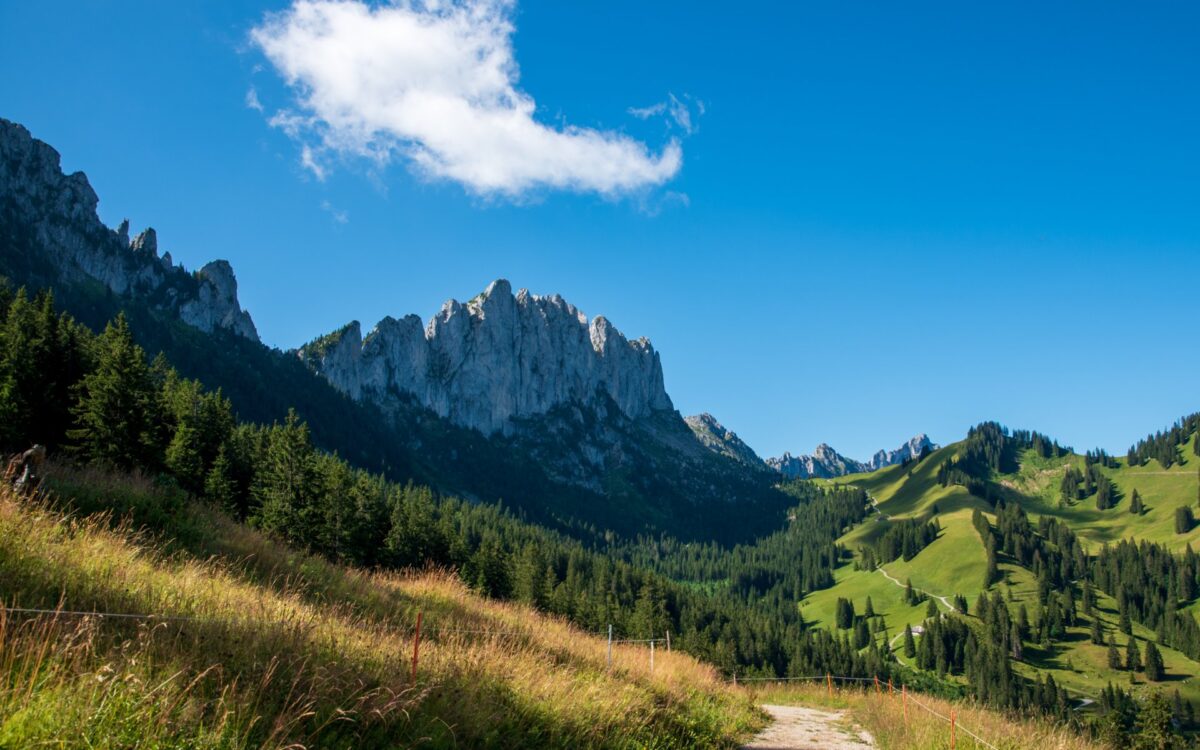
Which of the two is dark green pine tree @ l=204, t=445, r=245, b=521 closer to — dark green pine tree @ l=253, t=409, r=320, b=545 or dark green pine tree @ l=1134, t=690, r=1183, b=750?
dark green pine tree @ l=253, t=409, r=320, b=545

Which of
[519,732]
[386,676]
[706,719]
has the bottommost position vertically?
[706,719]

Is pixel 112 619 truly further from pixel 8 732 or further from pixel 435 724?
pixel 435 724

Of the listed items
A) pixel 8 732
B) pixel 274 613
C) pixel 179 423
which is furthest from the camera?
pixel 179 423

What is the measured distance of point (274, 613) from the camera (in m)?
8.91

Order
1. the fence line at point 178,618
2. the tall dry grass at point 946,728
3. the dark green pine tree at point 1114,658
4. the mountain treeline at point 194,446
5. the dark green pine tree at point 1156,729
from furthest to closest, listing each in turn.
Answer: the dark green pine tree at point 1114,658
the dark green pine tree at point 1156,729
the mountain treeline at point 194,446
the tall dry grass at point 946,728
the fence line at point 178,618

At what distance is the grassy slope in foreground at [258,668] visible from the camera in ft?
17.7

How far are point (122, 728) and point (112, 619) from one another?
8.79 feet

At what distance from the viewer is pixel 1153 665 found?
173375 mm

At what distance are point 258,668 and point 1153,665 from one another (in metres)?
239

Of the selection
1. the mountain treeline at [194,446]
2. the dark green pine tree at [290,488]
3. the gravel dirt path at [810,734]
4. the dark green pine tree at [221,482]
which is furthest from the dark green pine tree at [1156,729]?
the dark green pine tree at [221,482]

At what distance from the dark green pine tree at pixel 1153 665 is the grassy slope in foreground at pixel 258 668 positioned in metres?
228

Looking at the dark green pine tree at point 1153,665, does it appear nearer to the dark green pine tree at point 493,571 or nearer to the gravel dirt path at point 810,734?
the dark green pine tree at point 493,571

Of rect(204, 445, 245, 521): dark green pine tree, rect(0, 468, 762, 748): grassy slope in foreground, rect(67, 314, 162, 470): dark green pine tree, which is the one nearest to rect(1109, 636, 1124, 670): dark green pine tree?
rect(204, 445, 245, 521): dark green pine tree

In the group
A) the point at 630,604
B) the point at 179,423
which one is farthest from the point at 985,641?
the point at 179,423
